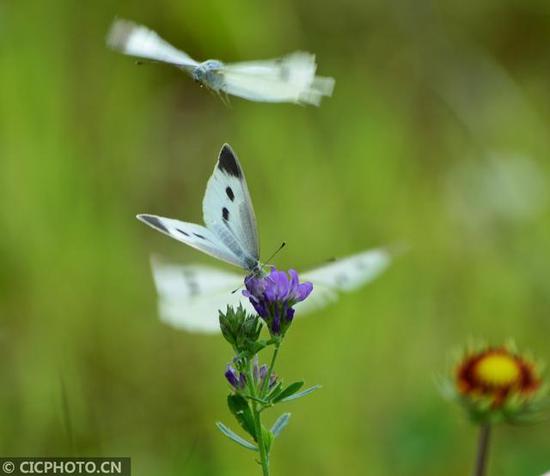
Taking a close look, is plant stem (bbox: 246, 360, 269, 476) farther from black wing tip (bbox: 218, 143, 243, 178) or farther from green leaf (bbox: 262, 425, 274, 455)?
black wing tip (bbox: 218, 143, 243, 178)

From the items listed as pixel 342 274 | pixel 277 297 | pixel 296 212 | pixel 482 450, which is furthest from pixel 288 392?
pixel 296 212

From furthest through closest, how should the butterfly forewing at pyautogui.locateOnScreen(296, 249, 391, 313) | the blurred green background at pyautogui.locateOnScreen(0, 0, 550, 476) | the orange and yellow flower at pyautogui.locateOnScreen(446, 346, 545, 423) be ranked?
the blurred green background at pyautogui.locateOnScreen(0, 0, 550, 476), the orange and yellow flower at pyautogui.locateOnScreen(446, 346, 545, 423), the butterfly forewing at pyautogui.locateOnScreen(296, 249, 391, 313)

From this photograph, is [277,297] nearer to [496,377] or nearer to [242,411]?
[242,411]

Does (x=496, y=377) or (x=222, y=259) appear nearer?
(x=222, y=259)

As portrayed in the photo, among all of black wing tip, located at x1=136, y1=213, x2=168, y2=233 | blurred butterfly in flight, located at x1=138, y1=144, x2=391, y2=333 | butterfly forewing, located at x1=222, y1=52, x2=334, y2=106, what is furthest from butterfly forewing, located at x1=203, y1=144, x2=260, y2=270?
butterfly forewing, located at x1=222, y1=52, x2=334, y2=106

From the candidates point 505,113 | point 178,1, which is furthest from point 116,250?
point 505,113

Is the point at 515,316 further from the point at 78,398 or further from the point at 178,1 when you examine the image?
the point at 178,1

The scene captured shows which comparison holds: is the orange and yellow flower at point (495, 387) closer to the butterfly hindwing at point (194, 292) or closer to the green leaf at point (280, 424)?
the butterfly hindwing at point (194, 292)
